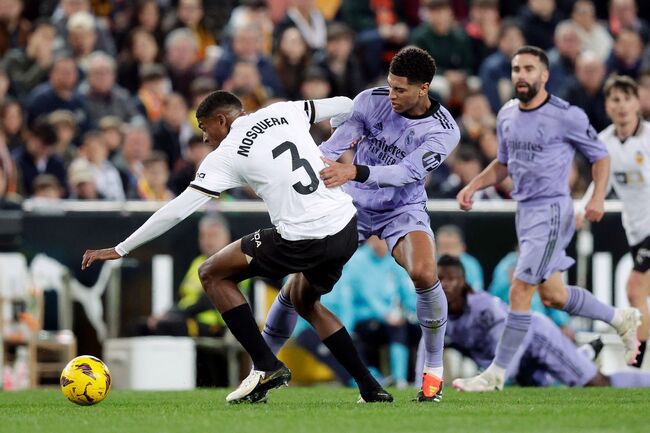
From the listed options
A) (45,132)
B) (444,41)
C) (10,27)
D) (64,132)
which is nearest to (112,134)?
(64,132)

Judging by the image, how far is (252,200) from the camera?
16031 millimetres

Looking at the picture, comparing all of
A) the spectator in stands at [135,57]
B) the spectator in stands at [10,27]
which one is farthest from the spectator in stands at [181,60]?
the spectator in stands at [10,27]

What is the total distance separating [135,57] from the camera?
744 inches

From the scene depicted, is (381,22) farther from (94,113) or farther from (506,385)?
(506,385)

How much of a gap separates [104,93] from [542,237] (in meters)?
7.73

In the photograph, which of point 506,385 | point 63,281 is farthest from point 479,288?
point 63,281

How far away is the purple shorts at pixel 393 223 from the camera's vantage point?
418 inches

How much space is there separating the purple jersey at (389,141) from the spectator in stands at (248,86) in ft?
22.8

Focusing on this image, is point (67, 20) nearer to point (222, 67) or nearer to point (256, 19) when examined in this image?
point (222, 67)

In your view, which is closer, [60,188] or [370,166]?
[370,166]

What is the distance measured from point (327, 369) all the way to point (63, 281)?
290 centimetres

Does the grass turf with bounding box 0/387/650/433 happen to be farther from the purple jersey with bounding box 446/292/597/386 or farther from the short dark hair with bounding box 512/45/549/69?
the short dark hair with bounding box 512/45/549/69

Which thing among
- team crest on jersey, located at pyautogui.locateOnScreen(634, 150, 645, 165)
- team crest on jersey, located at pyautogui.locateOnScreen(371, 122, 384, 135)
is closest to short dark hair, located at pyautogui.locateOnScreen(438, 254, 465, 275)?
team crest on jersey, located at pyautogui.locateOnScreen(634, 150, 645, 165)

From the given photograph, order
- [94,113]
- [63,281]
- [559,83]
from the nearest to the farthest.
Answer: [63,281], [94,113], [559,83]
